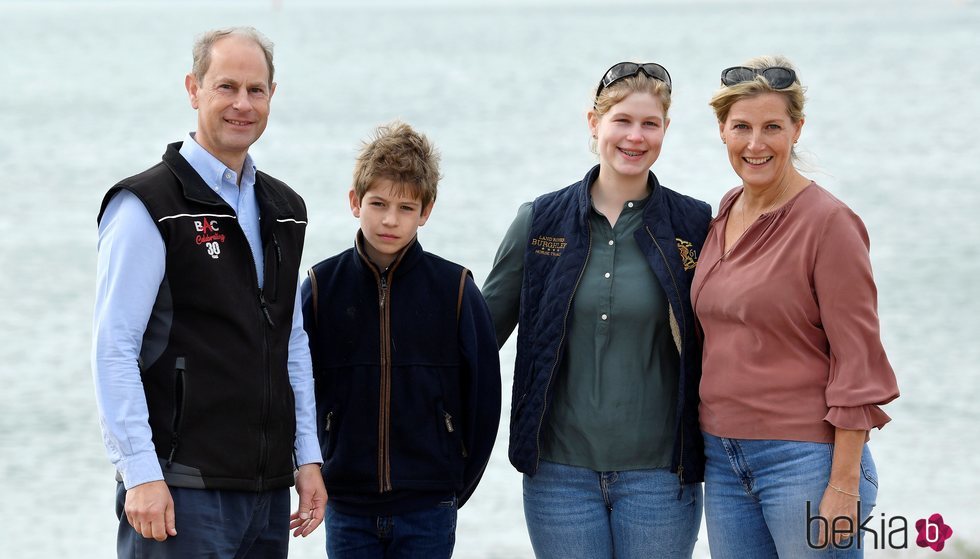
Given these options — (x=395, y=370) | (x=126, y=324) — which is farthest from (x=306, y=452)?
(x=126, y=324)

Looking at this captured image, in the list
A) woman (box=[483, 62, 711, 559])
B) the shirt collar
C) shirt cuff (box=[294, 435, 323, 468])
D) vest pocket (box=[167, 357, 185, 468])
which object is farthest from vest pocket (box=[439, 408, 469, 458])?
the shirt collar

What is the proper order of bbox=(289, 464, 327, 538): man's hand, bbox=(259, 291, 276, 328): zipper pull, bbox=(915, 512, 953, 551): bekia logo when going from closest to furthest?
bbox=(259, 291, 276, 328): zipper pull → bbox=(289, 464, 327, 538): man's hand → bbox=(915, 512, 953, 551): bekia logo

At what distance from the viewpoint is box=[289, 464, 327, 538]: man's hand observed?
114 inches

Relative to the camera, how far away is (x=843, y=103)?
107 ft

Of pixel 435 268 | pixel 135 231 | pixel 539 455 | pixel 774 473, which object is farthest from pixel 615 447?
pixel 135 231

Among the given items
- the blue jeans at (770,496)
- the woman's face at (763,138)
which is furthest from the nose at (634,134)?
the blue jeans at (770,496)

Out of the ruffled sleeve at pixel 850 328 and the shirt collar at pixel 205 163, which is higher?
the shirt collar at pixel 205 163

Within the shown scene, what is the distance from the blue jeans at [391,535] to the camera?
3.03 m

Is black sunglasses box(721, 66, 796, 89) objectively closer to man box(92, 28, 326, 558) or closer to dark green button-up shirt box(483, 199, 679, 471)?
dark green button-up shirt box(483, 199, 679, 471)

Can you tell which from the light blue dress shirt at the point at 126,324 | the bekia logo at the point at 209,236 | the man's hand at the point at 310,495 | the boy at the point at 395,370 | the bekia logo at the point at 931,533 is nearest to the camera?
the light blue dress shirt at the point at 126,324

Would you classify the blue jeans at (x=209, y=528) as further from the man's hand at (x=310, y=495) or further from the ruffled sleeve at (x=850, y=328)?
the ruffled sleeve at (x=850, y=328)

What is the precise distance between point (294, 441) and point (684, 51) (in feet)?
144

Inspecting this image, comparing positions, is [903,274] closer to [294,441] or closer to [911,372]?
[911,372]

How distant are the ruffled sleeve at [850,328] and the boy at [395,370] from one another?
2.85 ft
